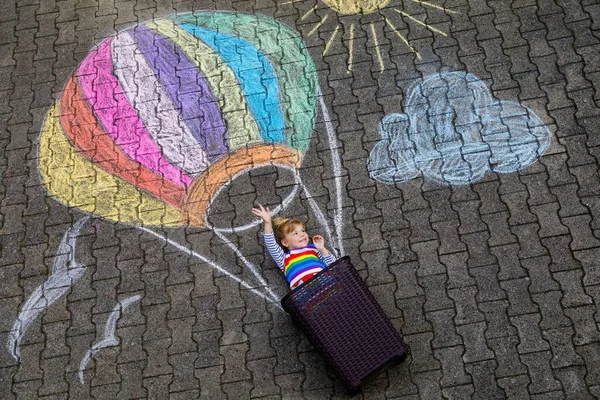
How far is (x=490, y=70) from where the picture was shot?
6668 millimetres

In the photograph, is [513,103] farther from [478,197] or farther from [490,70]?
[478,197]

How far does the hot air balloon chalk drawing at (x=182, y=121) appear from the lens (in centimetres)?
635

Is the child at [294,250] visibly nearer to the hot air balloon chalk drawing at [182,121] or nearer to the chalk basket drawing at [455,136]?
the hot air balloon chalk drawing at [182,121]

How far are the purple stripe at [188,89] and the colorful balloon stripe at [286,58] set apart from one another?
0.36 m

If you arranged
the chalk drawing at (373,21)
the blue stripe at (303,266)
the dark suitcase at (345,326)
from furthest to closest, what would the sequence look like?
the chalk drawing at (373,21)
the blue stripe at (303,266)
the dark suitcase at (345,326)

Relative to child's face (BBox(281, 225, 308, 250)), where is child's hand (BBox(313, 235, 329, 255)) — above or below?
below

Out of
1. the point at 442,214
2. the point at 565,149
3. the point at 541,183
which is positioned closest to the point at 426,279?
the point at 442,214

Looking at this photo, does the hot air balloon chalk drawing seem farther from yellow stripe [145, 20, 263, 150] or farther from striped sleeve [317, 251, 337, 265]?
striped sleeve [317, 251, 337, 265]

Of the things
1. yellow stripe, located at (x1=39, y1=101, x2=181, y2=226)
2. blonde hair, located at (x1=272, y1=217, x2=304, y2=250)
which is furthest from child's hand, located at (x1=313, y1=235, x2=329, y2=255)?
yellow stripe, located at (x1=39, y1=101, x2=181, y2=226)

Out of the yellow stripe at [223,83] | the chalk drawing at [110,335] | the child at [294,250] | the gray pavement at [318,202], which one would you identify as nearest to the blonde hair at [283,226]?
the child at [294,250]

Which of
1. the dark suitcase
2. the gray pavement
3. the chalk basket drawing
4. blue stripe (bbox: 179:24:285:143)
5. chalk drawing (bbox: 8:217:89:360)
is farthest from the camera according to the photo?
blue stripe (bbox: 179:24:285:143)

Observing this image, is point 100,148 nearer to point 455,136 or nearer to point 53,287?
point 53,287

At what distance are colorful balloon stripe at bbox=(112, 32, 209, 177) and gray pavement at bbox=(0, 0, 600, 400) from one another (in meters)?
0.03

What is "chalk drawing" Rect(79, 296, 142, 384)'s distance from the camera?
18.9ft
